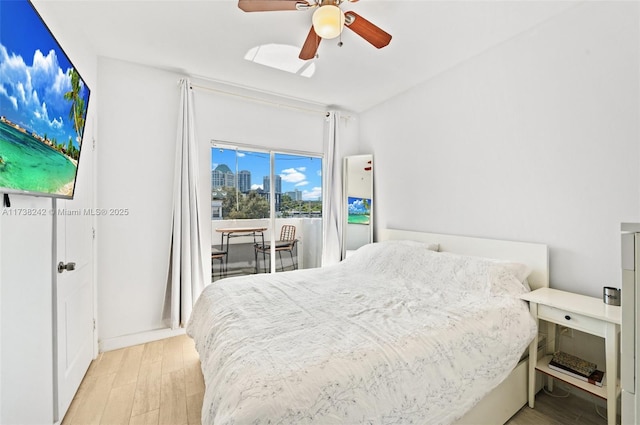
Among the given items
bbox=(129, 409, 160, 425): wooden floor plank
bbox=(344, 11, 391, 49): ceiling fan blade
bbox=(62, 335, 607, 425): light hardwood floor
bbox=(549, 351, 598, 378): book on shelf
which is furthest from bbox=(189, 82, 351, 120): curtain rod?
bbox=(549, 351, 598, 378): book on shelf

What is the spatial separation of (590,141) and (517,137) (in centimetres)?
47

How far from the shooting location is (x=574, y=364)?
179 centimetres

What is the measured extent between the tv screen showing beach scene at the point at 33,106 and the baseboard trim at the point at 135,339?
1.75 metres

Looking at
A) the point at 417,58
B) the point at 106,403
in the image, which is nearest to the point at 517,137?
the point at 417,58

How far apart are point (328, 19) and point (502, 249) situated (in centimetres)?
220

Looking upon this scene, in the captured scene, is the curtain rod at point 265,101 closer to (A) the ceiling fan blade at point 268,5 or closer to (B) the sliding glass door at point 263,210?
(B) the sliding glass door at point 263,210

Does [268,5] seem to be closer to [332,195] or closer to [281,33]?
[281,33]

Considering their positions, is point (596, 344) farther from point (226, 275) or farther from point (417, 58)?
point (226, 275)

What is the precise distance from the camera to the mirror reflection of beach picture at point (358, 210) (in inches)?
151

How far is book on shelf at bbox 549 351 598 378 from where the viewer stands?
171 cm

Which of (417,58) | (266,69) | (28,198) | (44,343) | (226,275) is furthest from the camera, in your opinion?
(226,275)

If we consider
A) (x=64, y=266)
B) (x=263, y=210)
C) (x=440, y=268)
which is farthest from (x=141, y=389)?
(x=440, y=268)

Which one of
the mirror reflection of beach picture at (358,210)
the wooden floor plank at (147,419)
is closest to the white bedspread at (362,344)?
the wooden floor plank at (147,419)

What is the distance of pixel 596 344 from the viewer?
6.18 ft
